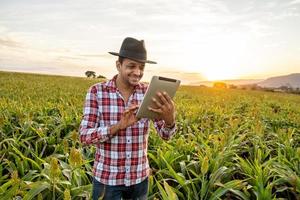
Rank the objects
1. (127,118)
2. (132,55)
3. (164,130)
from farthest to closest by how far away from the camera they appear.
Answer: (164,130)
(132,55)
(127,118)

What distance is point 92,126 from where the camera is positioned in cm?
258

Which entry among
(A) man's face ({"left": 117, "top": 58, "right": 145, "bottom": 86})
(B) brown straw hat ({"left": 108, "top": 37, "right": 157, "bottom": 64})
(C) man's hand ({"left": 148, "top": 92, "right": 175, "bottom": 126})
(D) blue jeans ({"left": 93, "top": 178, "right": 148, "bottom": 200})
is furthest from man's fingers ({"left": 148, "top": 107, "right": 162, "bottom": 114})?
(D) blue jeans ({"left": 93, "top": 178, "right": 148, "bottom": 200})

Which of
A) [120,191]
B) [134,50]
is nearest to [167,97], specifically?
[134,50]

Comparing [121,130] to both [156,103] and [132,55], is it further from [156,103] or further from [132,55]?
[132,55]

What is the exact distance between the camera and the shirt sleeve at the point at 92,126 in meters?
2.46

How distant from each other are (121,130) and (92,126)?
0.72ft

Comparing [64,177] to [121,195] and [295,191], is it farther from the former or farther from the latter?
[295,191]

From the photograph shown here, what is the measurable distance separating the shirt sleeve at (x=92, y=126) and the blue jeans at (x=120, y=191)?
15.0 inches

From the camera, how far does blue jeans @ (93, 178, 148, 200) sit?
2.63m

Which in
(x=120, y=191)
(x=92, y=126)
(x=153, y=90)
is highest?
(x=153, y=90)

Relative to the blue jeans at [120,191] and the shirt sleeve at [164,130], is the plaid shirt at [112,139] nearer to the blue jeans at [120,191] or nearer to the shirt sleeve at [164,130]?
the blue jeans at [120,191]

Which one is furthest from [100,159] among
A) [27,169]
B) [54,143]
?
[54,143]

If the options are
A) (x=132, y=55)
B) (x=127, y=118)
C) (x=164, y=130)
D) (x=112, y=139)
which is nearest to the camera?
(x=127, y=118)

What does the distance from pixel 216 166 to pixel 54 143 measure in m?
2.66
